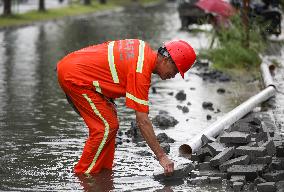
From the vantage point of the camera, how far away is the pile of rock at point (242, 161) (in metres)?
7.95

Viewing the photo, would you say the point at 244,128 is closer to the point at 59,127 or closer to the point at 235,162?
the point at 235,162

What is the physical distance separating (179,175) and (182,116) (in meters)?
4.12

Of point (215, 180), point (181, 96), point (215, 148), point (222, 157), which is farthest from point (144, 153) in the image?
point (181, 96)

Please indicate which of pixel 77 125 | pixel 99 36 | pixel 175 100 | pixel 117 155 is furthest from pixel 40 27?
pixel 117 155

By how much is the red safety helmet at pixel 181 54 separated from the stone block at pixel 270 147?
1321 mm

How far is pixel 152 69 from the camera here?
791 cm

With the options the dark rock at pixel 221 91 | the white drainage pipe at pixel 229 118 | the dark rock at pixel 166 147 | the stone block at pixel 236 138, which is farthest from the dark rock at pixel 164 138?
the dark rock at pixel 221 91

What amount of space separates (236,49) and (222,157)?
1018 cm

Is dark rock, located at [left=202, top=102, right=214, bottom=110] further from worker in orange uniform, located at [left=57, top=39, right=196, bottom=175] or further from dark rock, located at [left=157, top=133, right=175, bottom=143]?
worker in orange uniform, located at [left=57, top=39, right=196, bottom=175]

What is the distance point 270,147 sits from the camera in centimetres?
873

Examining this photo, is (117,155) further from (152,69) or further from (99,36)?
(99,36)

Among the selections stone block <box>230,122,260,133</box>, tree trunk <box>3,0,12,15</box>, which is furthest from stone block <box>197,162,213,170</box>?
tree trunk <box>3,0,12,15</box>

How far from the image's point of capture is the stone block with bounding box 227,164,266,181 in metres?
8.01

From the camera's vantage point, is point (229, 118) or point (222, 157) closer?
point (222, 157)
